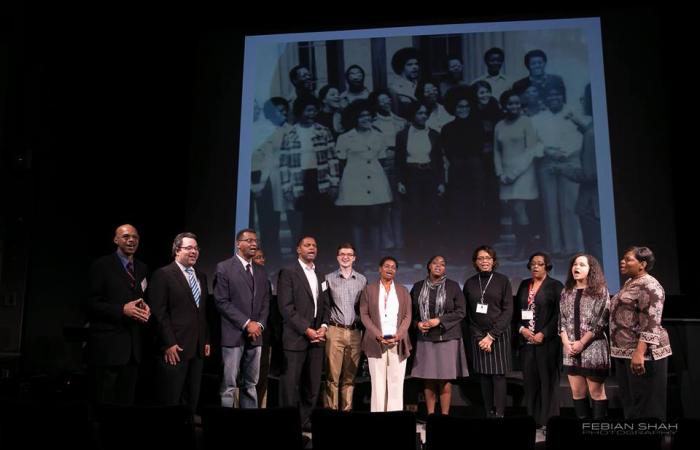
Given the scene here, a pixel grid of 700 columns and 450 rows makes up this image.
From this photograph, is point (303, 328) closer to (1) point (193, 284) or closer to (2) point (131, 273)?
(1) point (193, 284)

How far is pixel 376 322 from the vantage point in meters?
4.48

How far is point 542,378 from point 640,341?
99 cm

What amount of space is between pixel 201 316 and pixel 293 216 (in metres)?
2.28

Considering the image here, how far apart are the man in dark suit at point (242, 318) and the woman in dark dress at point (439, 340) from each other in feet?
4.10

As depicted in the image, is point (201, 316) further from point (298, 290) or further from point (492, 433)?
point (492, 433)

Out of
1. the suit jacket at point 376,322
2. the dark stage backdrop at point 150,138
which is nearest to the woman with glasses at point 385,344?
the suit jacket at point 376,322

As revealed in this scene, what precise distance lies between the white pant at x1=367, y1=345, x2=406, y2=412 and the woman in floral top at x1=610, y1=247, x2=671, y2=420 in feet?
5.14

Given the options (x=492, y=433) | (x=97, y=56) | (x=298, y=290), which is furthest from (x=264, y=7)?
(x=492, y=433)

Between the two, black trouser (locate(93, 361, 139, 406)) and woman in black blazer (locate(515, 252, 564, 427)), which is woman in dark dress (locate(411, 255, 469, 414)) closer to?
woman in black blazer (locate(515, 252, 564, 427))

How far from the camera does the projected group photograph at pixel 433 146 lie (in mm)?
5750

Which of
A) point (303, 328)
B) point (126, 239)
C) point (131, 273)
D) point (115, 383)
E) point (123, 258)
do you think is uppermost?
point (126, 239)

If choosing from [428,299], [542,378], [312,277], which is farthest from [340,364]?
[542,378]

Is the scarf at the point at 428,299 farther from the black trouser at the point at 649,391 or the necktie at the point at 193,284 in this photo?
the necktie at the point at 193,284

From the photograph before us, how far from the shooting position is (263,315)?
4258mm
